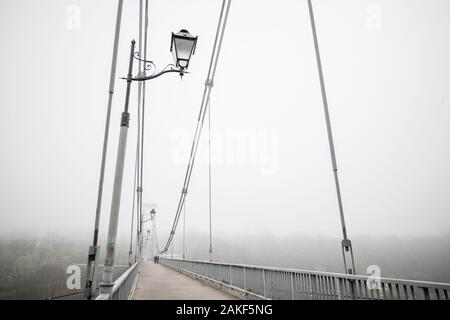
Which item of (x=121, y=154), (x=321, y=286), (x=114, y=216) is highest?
(x=121, y=154)

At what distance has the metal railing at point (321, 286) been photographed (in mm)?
3336

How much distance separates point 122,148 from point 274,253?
137952 mm

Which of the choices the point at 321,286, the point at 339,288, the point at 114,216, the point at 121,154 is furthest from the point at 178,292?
the point at 121,154

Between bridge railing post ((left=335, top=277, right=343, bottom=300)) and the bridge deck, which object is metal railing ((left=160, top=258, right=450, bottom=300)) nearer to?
bridge railing post ((left=335, top=277, right=343, bottom=300))

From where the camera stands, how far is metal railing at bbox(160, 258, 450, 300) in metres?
3.34

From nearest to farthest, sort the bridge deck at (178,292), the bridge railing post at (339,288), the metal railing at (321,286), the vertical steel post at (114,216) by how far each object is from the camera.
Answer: the metal railing at (321,286)
the vertical steel post at (114,216)
the bridge railing post at (339,288)
the bridge deck at (178,292)

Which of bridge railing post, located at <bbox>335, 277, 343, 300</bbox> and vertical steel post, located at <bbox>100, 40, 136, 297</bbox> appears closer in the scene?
vertical steel post, located at <bbox>100, 40, 136, 297</bbox>

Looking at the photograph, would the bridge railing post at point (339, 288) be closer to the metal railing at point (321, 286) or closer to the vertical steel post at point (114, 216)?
the metal railing at point (321, 286)

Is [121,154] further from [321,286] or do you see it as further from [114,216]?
[321,286]

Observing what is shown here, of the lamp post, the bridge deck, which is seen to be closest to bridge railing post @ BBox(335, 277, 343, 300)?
the lamp post

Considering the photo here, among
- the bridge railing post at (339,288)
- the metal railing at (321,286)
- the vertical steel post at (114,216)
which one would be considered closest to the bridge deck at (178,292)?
the metal railing at (321,286)

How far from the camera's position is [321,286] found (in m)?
5.01

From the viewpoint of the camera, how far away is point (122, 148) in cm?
434
